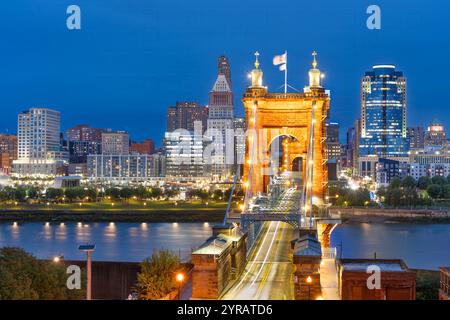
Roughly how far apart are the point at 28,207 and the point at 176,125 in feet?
259

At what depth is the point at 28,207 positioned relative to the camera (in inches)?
2240

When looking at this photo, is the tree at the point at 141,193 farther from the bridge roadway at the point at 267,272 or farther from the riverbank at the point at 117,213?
the bridge roadway at the point at 267,272

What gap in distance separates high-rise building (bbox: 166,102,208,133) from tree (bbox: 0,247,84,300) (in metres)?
118

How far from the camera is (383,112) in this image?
142875mm

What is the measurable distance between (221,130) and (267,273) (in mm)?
96444

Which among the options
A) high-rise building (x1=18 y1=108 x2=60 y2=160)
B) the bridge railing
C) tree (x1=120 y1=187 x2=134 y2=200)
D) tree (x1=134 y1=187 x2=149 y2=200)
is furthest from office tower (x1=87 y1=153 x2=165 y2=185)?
the bridge railing

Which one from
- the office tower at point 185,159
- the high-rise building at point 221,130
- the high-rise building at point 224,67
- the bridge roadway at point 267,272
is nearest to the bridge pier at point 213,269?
the bridge roadway at point 267,272

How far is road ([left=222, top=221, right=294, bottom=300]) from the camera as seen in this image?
11938 mm

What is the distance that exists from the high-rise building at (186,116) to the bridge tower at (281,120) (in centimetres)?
10942

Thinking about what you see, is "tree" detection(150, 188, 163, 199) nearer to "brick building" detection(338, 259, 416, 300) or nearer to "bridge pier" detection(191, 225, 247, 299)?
"bridge pier" detection(191, 225, 247, 299)

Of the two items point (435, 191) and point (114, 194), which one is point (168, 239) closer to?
point (114, 194)

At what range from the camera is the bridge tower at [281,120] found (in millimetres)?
20828
